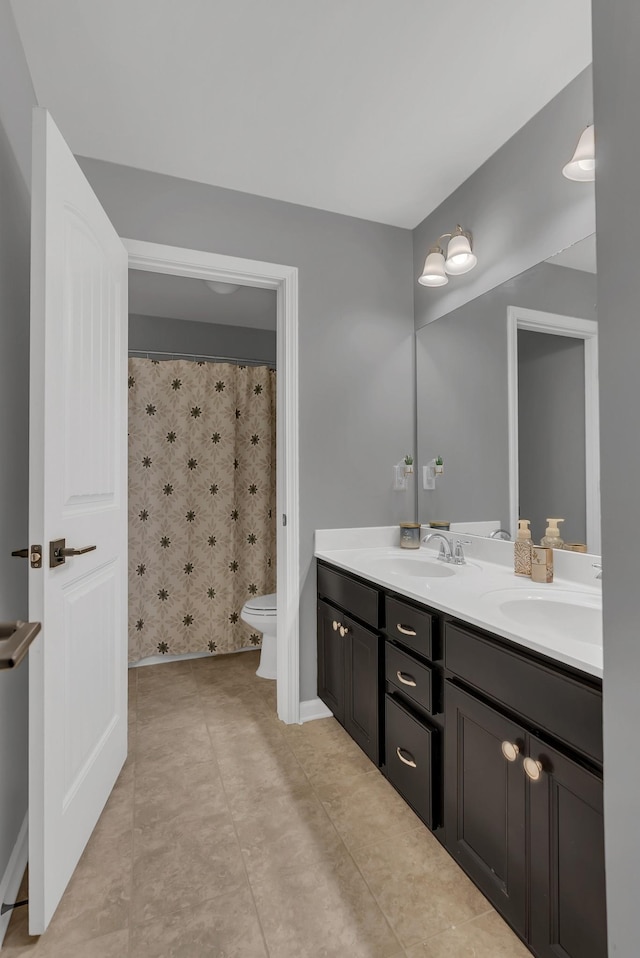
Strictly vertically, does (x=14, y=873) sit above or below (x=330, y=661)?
below

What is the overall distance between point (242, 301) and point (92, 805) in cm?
286

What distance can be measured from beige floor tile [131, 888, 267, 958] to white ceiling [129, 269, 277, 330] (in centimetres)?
278

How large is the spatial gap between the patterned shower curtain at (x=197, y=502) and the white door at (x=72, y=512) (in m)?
1.24

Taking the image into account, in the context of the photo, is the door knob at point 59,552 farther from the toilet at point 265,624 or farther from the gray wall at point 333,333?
the toilet at point 265,624

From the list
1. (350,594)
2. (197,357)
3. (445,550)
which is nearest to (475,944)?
(350,594)

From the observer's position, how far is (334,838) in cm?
151

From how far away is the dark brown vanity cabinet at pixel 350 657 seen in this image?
1.75 metres

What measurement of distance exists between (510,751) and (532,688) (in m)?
0.17

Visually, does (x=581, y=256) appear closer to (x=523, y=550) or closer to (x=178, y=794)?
(x=523, y=550)

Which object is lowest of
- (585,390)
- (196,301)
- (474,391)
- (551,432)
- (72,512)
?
(72,512)

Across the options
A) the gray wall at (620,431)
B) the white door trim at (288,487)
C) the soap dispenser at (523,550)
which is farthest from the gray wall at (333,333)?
the gray wall at (620,431)

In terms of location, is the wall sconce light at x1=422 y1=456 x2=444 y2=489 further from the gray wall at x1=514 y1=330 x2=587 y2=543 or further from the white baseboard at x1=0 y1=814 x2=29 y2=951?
the white baseboard at x1=0 y1=814 x2=29 y2=951

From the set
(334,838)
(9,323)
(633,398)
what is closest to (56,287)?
(9,323)

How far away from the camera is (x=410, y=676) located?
152 cm
